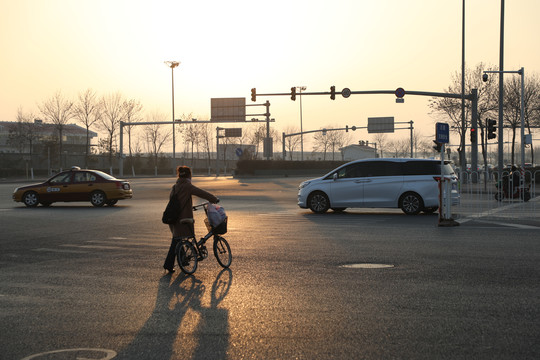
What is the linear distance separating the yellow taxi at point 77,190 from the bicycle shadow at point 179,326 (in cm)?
1622

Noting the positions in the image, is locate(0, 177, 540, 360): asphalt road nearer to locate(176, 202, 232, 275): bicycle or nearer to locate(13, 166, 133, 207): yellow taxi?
locate(176, 202, 232, 275): bicycle

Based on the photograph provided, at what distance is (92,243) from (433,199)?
1067 centimetres

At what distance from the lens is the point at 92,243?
12.5m

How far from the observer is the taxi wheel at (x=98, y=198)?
23634 mm

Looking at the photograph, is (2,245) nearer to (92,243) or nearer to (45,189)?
(92,243)

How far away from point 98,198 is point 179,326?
18796 mm

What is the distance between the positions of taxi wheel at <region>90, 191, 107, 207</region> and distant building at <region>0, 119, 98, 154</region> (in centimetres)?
4468

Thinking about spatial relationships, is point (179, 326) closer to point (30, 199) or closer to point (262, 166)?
point (30, 199)

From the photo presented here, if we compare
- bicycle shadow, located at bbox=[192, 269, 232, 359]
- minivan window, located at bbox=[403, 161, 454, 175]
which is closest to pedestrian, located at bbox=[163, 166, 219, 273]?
bicycle shadow, located at bbox=[192, 269, 232, 359]

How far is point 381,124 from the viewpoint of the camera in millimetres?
74938

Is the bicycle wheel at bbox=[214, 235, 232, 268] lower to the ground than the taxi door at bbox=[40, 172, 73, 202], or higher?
lower

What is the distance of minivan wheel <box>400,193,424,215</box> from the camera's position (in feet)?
61.3

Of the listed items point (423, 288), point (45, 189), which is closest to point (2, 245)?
point (423, 288)

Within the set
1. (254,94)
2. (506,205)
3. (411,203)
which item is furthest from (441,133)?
(254,94)
